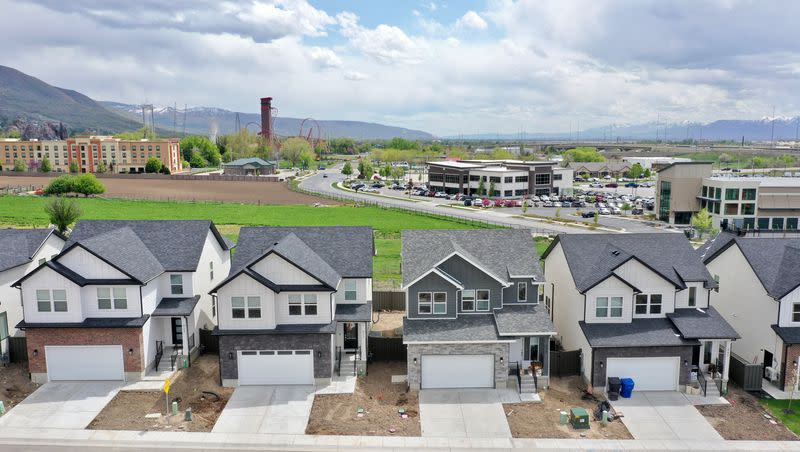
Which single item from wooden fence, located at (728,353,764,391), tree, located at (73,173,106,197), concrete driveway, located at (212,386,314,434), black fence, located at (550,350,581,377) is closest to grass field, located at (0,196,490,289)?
tree, located at (73,173,106,197)

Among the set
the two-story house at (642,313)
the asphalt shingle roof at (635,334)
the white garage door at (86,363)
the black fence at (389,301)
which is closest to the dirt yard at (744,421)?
the two-story house at (642,313)

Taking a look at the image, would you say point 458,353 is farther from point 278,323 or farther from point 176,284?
point 176,284

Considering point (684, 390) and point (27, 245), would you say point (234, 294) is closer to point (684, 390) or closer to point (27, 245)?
point (27, 245)

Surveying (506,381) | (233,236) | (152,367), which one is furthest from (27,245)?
(233,236)

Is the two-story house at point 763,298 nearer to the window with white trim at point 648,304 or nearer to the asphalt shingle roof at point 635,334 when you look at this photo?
the asphalt shingle roof at point 635,334

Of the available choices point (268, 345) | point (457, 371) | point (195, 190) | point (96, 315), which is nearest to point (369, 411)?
point (457, 371)
